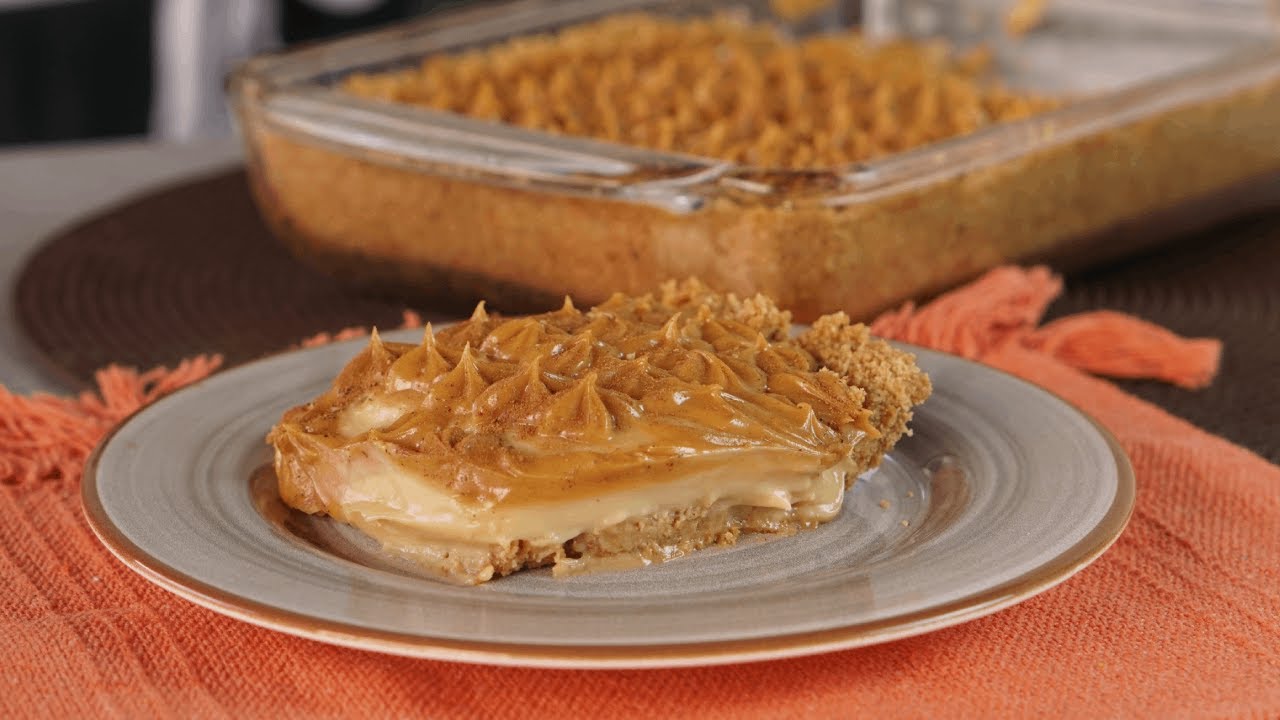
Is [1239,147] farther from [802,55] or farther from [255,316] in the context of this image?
[255,316]

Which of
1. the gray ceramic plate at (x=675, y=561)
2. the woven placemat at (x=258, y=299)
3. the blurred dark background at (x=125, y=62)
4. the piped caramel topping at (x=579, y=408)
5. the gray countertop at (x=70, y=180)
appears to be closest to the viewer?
the gray ceramic plate at (x=675, y=561)

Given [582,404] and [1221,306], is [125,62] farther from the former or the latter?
[582,404]

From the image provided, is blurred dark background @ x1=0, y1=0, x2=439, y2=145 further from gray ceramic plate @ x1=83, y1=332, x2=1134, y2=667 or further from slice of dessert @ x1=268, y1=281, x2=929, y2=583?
slice of dessert @ x1=268, y1=281, x2=929, y2=583

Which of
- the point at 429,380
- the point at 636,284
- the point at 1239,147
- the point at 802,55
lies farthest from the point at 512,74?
the point at 429,380

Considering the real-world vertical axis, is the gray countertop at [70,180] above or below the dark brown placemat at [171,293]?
below

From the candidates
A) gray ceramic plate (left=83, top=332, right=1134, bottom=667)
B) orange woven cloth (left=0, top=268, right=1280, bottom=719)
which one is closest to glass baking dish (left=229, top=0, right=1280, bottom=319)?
gray ceramic plate (left=83, top=332, right=1134, bottom=667)

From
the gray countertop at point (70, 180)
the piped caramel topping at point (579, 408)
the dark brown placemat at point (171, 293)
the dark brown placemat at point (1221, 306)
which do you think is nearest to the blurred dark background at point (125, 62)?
the gray countertop at point (70, 180)

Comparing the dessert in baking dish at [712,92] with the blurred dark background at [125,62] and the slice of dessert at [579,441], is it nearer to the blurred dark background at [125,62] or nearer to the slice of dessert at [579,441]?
the slice of dessert at [579,441]
